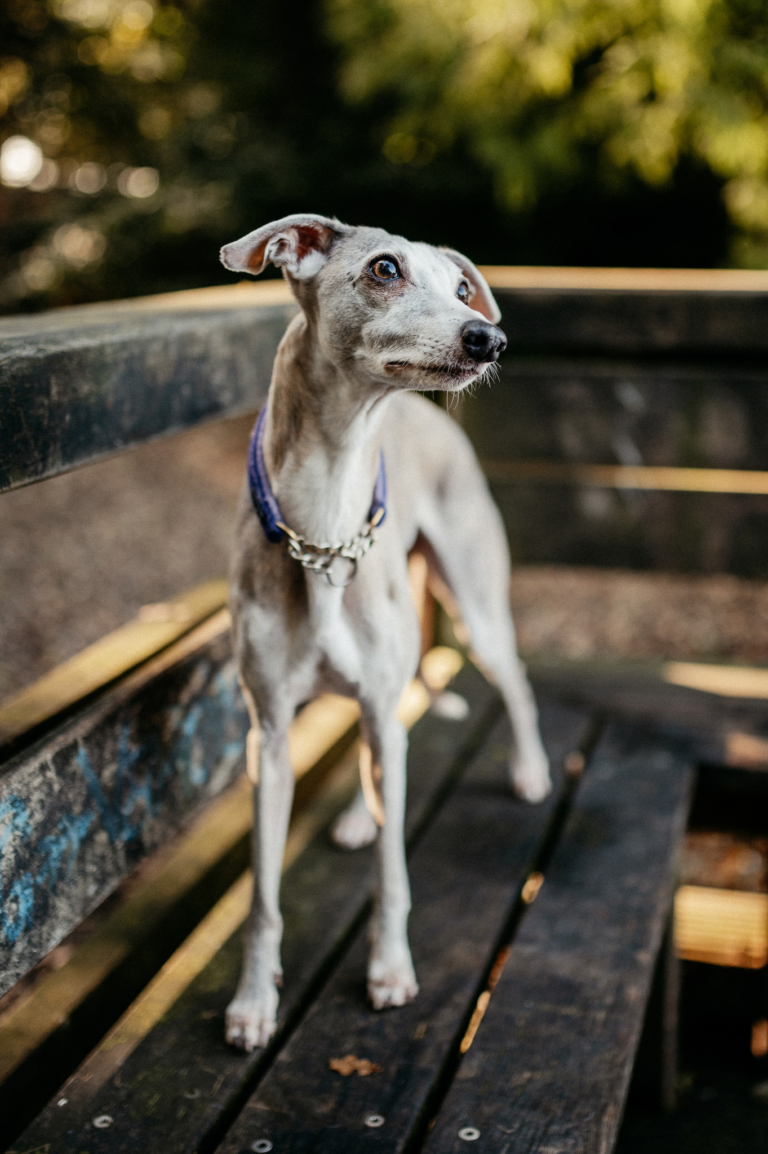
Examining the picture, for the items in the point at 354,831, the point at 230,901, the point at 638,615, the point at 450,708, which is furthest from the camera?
the point at 638,615

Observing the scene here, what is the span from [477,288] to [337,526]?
23.1 inches

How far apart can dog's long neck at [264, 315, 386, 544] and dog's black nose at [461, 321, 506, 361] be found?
0.76 ft

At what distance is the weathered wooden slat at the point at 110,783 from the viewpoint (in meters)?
1.75

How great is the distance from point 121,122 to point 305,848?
12341 millimetres

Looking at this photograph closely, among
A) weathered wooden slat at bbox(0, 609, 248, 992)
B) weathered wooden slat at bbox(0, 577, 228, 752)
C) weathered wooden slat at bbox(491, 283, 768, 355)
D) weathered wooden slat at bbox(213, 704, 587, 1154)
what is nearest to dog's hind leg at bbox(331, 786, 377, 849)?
weathered wooden slat at bbox(213, 704, 587, 1154)

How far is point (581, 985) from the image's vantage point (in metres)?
2.13

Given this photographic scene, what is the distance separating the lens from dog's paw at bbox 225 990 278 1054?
1945 millimetres

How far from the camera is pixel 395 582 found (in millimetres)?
2111

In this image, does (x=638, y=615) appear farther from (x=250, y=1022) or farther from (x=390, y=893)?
(x=250, y=1022)

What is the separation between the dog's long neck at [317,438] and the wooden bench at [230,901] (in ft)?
1.08

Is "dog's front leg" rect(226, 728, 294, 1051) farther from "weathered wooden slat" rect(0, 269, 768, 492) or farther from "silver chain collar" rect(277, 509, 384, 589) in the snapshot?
"weathered wooden slat" rect(0, 269, 768, 492)

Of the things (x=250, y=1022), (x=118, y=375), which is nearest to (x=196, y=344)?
(x=118, y=375)

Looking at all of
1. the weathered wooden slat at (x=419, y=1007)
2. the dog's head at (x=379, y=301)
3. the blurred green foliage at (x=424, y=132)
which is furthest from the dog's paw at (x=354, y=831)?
the blurred green foliage at (x=424, y=132)

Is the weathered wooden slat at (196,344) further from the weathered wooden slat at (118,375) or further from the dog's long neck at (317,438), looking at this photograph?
the dog's long neck at (317,438)
